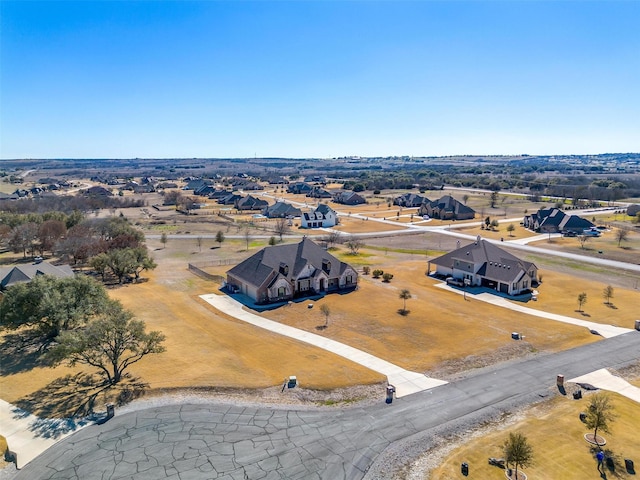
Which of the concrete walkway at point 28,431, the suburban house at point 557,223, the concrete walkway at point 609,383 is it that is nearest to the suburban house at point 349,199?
the suburban house at point 557,223

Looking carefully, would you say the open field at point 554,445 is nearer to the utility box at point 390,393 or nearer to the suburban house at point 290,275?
the utility box at point 390,393

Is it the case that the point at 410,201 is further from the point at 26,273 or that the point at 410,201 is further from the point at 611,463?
the point at 611,463

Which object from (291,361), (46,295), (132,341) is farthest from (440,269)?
(46,295)

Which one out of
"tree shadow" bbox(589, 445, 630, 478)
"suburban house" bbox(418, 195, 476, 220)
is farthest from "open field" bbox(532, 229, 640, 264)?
"tree shadow" bbox(589, 445, 630, 478)

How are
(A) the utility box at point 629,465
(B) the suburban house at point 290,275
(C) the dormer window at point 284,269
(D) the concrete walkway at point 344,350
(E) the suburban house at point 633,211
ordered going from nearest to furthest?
(A) the utility box at point 629,465 < (D) the concrete walkway at point 344,350 < (B) the suburban house at point 290,275 < (C) the dormer window at point 284,269 < (E) the suburban house at point 633,211

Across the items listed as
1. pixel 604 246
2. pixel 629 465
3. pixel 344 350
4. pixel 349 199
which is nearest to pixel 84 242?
pixel 344 350

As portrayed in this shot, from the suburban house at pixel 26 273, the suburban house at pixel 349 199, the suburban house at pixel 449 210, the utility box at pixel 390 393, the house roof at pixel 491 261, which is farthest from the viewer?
the suburban house at pixel 349 199
